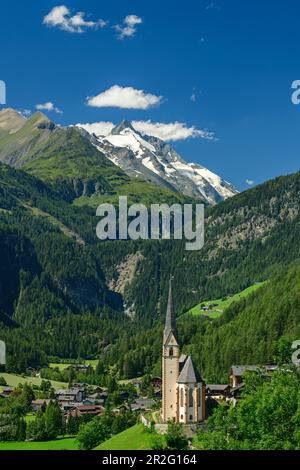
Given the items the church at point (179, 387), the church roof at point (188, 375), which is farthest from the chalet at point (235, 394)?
the church roof at point (188, 375)

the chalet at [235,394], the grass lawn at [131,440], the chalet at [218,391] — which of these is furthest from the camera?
the chalet at [218,391]

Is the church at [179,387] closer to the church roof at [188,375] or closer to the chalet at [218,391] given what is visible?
the church roof at [188,375]

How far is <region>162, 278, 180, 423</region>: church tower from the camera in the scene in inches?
4988

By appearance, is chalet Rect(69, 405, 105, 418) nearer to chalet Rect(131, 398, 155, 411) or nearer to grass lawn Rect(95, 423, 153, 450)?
chalet Rect(131, 398, 155, 411)

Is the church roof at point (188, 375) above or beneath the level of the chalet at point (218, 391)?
above

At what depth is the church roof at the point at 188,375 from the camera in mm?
125812

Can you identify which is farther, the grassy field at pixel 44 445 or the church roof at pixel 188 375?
the grassy field at pixel 44 445

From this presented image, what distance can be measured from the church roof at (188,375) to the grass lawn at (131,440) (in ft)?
33.9

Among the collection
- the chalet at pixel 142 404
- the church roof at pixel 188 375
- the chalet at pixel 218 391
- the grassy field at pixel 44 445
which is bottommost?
the grassy field at pixel 44 445

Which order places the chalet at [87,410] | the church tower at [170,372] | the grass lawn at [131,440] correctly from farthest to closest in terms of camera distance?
the chalet at [87,410] < the church tower at [170,372] < the grass lawn at [131,440]

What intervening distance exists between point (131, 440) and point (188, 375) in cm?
1482
